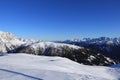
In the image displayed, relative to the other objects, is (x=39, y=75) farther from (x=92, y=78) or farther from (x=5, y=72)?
(x=92, y=78)

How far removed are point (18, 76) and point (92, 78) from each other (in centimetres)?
669

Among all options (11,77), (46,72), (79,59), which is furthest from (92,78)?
(79,59)

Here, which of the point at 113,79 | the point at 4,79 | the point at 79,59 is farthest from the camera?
the point at 79,59

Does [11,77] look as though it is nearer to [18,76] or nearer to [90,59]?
[18,76]

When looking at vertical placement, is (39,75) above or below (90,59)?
above

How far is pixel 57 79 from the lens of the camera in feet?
61.0

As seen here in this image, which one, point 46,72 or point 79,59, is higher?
point 46,72

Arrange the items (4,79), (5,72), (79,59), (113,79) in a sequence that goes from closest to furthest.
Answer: (4,79) < (5,72) < (113,79) < (79,59)

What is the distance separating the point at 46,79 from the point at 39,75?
1.33 m

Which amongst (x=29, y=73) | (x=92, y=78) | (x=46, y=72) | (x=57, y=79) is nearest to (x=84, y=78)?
(x=92, y=78)

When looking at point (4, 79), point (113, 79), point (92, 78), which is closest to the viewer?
point (4, 79)

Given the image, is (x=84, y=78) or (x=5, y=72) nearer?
(x=84, y=78)

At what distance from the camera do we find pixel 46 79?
60.0ft

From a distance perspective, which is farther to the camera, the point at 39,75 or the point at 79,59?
the point at 79,59
